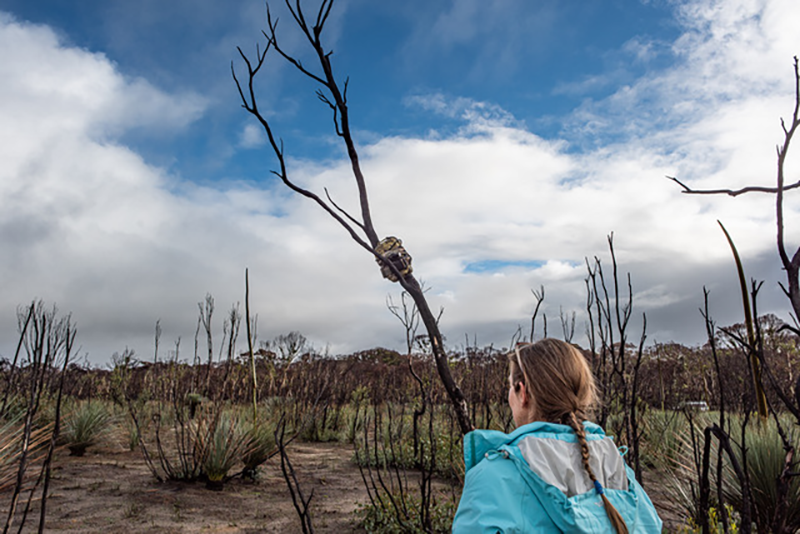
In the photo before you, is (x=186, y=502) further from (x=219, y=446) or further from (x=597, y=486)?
(x=597, y=486)

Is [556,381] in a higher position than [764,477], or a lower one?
higher

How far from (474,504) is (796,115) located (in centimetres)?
141

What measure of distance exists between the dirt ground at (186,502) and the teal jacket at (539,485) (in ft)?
11.4

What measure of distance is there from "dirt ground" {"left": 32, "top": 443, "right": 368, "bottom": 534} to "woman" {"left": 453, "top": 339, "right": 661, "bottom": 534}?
3.12 meters

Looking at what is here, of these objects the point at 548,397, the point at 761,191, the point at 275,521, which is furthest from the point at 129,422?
the point at 761,191

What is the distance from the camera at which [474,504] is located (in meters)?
1.33

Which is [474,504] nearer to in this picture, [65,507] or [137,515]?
Answer: [137,515]

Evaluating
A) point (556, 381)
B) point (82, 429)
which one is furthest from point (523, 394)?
point (82, 429)

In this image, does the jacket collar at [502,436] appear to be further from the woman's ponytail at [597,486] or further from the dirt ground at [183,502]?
the dirt ground at [183,502]

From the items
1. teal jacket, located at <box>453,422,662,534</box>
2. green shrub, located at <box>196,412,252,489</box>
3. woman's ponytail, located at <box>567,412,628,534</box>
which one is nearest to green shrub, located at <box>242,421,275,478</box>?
green shrub, located at <box>196,412,252,489</box>

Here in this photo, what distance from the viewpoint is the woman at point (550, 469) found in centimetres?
133

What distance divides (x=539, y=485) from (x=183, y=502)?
4.62 meters

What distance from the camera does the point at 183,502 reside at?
16.2 feet

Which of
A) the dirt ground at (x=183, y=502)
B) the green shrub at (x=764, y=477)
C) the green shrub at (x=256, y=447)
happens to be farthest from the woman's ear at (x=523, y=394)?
the green shrub at (x=256, y=447)
